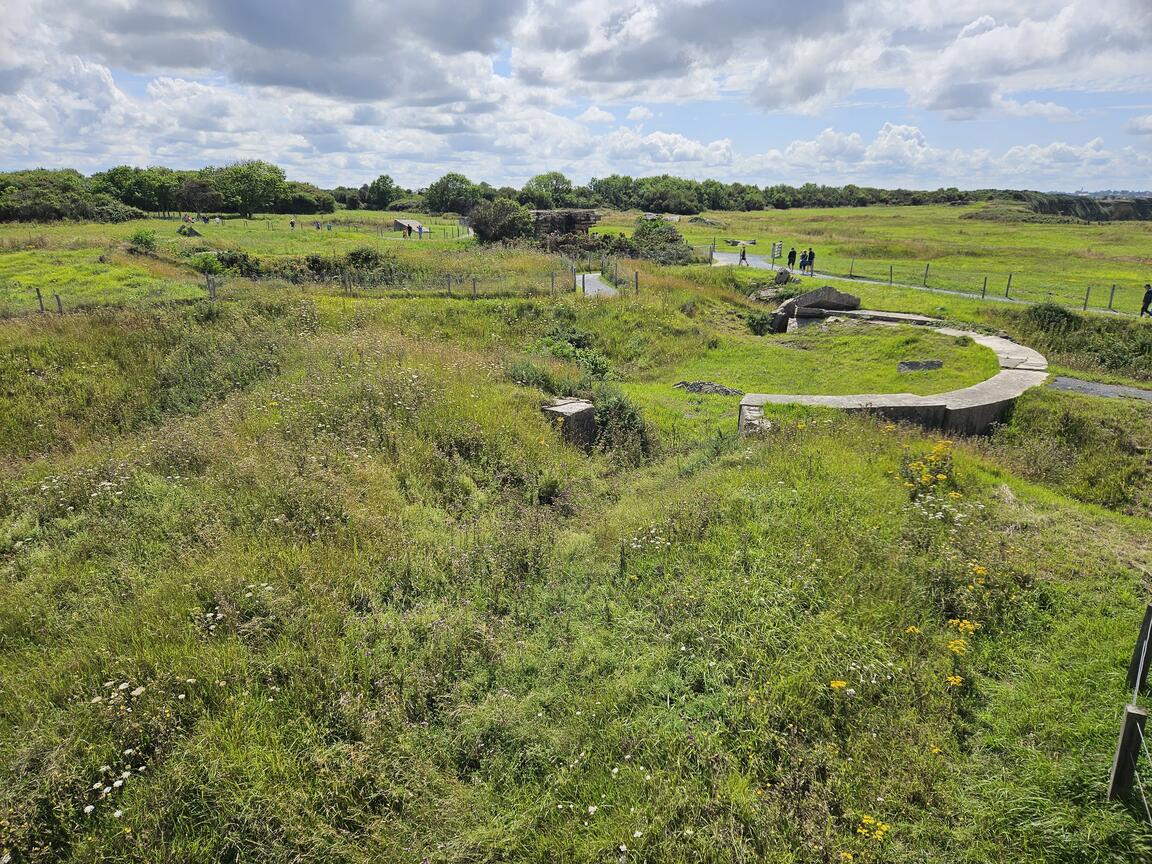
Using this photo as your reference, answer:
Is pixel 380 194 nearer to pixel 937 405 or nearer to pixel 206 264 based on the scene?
pixel 206 264

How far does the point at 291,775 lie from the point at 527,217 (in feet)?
153

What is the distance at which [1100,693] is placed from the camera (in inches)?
187

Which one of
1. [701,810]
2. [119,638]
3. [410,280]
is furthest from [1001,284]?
[119,638]

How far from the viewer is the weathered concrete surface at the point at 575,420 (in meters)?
11.4

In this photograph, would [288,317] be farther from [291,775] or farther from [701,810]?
[701,810]

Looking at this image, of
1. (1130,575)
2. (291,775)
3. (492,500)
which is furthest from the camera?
(492,500)

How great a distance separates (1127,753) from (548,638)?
4.03 metres

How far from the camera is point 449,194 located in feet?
300

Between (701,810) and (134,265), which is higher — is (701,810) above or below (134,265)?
below

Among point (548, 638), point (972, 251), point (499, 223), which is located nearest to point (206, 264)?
point (499, 223)

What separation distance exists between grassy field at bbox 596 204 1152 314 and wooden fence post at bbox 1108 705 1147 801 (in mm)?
25767

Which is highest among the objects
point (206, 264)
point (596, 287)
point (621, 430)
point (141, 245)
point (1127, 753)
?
point (141, 245)

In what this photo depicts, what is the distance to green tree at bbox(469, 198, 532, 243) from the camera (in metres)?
44.8

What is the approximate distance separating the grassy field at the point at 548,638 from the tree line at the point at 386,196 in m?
48.3
